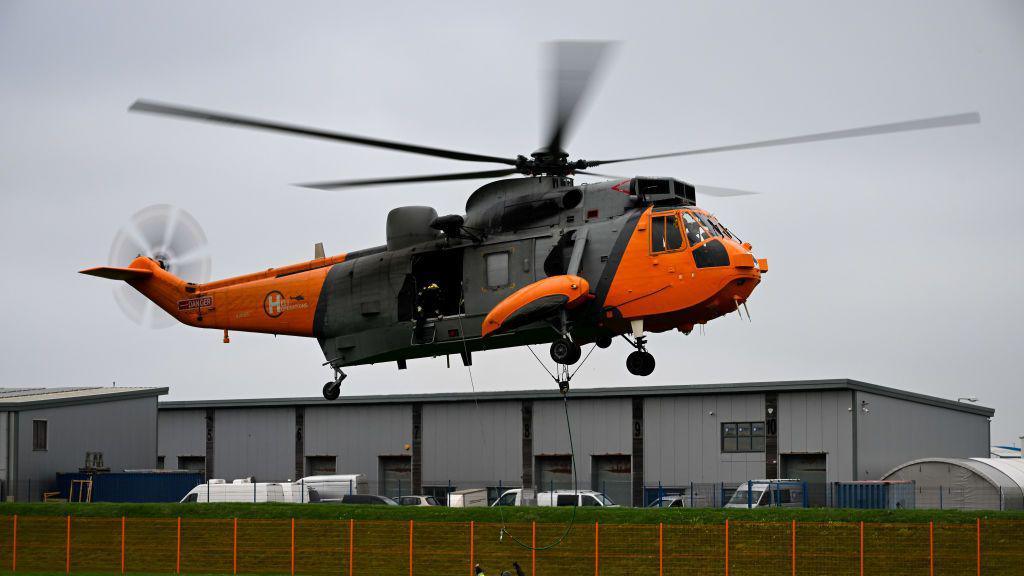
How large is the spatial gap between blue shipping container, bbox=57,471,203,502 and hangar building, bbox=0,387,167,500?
57.1 inches

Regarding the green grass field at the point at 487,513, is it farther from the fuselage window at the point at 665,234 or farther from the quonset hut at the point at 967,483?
the fuselage window at the point at 665,234

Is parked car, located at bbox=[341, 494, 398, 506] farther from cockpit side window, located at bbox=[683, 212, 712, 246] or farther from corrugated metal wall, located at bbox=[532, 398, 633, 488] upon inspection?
cockpit side window, located at bbox=[683, 212, 712, 246]

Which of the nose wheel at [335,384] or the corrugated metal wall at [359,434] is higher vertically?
the nose wheel at [335,384]

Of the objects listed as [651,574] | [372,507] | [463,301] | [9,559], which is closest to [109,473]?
[9,559]

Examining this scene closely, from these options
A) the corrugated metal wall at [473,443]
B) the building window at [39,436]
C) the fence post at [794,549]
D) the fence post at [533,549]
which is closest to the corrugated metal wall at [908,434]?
the fence post at [794,549]

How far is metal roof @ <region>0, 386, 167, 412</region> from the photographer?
157 feet

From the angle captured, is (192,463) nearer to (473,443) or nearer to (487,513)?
(473,443)

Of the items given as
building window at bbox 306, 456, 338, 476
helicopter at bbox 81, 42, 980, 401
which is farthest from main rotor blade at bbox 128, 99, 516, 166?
building window at bbox 306, 456, 338, 476

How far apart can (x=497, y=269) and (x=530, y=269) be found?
79 centimetres

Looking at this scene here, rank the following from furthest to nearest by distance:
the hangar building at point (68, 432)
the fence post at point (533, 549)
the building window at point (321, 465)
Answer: the building window at point (321, 465) → the hangar building at point (68, 432) → the fence post at point (533, 549)

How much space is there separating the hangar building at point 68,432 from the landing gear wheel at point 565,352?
2816cm

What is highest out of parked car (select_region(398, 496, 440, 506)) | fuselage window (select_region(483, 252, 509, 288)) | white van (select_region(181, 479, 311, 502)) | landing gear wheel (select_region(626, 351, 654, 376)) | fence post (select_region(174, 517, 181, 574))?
fuselage window (select_region(483, 252, 509, 288))

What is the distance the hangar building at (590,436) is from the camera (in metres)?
47.0

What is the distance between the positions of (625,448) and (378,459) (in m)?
11.1
